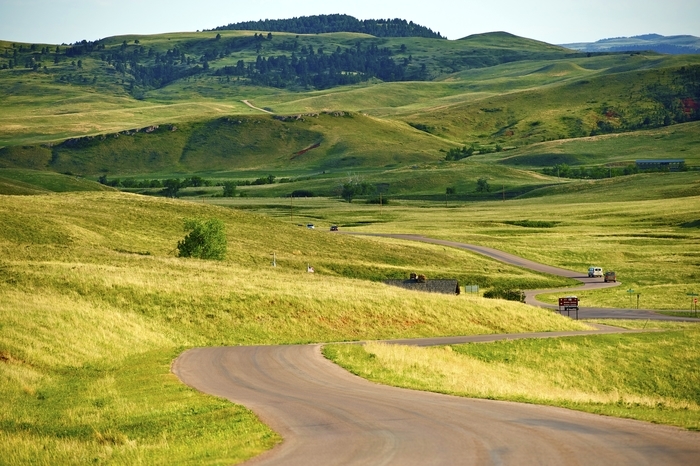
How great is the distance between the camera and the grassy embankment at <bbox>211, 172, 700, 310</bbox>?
323ft

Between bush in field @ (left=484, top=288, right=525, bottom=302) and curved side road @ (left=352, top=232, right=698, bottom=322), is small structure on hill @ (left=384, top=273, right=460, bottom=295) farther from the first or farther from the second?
curved side road @ (left=352, top=232, right=698, bottom=322)

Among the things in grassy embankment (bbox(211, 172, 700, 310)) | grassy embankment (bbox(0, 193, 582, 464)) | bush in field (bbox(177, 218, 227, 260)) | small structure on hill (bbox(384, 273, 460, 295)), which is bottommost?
grassy embankment (bbox(211, 172, 700, 310))

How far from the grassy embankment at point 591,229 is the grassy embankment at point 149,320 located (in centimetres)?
1416

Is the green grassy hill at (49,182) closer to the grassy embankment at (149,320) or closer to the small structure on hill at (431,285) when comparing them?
the grassy embankment at (149,320)

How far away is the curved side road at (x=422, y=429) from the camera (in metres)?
20.2

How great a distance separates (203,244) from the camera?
9019 cm

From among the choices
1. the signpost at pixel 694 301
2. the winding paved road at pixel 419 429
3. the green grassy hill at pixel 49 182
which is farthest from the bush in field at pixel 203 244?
the green grassy hill at pixel 49 182

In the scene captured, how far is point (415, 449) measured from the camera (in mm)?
21281

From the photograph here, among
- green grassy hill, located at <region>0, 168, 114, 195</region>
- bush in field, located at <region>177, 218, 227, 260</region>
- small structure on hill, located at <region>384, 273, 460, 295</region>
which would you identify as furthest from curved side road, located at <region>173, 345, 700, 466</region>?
green grassy hill, located at <region>0, 168, 114, 195</region>

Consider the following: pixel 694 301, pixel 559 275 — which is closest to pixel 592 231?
pixel 559 275

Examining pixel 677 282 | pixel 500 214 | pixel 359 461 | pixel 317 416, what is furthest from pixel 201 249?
pixel 500 214

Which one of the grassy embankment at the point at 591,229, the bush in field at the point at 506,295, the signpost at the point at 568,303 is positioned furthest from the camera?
the grassy embankment at the point at 591,229

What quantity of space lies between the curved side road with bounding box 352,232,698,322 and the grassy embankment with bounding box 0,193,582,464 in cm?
535

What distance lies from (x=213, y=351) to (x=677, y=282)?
6635cm
